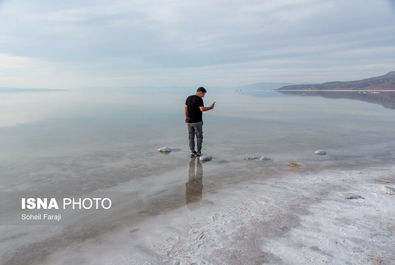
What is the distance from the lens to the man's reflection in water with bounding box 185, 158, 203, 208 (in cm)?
602

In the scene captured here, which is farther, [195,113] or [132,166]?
[195,113]

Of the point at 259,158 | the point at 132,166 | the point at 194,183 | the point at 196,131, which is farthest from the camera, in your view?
the point at 196,131

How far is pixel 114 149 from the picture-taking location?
1066 cm

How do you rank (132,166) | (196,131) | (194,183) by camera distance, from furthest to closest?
1. (196,131)
2. (132,166)
3. (194,183)

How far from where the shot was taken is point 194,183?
7.00m

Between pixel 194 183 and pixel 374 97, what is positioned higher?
pixel 374 97

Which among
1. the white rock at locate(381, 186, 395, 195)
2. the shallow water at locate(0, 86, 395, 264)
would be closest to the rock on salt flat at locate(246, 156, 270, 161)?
the shallow water at locate(0, 86, 395, 264)

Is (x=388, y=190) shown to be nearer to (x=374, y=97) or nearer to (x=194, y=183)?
(x=194, y=183)

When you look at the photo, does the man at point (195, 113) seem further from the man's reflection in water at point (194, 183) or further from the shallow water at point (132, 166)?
the man's reflection in water at point (194, 183)

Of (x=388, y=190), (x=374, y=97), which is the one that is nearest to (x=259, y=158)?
(x=388, y=190)

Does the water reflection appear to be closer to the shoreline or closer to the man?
the man

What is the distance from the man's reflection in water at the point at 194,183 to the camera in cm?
602

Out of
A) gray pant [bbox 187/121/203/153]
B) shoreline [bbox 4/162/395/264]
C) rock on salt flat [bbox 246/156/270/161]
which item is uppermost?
gray pant [bbox 187/121/203/153]

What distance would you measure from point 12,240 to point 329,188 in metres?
6.57
